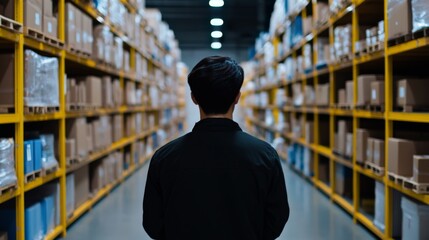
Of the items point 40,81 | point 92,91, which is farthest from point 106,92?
point 40,81

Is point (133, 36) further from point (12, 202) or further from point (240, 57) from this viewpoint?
point (240, 57)

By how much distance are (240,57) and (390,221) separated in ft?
80.3

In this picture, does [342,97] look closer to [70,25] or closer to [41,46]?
[70,25]

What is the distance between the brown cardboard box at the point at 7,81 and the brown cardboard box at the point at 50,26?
2.30ft

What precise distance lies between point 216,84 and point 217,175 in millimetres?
340

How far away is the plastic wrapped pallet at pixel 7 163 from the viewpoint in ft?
11.3

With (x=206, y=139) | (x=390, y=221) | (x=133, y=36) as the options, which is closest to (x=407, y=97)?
(x=390, y=221)

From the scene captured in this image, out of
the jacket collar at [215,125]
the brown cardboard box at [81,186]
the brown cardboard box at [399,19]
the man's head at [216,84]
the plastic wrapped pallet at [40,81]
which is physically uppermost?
the brown cardboard box at [399,19]

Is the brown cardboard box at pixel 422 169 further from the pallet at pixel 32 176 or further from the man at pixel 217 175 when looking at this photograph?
the pallet at pixel 32 176

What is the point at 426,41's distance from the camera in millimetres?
3391

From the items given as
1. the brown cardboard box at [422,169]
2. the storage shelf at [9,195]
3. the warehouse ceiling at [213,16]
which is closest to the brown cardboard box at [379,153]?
the brown cardboard box at [422,169]

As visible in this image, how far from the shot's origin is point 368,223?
16.6ft

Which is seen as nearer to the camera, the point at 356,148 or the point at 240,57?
the point at 356,148

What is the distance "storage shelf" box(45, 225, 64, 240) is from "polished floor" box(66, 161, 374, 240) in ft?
0.49
